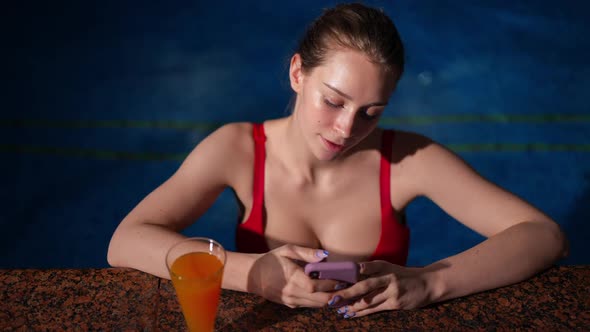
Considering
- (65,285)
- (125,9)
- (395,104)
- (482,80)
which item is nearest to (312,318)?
(65,285)

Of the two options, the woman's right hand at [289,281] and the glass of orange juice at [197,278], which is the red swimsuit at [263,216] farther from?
the glass of orange juice at [197,278]

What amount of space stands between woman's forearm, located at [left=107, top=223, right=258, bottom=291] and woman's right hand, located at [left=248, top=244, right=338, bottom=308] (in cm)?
3

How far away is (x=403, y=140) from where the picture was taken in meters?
Answer: 1.63

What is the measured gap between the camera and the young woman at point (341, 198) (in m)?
1.15

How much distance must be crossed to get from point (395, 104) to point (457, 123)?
0.44 meters

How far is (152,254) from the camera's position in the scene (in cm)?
124

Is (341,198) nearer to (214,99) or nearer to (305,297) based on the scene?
(305,297)

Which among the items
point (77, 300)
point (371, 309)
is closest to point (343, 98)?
point (371, 309)

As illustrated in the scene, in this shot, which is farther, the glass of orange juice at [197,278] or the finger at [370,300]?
the finger at [370,300]

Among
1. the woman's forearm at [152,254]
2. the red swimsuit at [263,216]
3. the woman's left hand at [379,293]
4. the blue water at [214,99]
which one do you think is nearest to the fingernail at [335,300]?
the woman's left hand at [379,293]

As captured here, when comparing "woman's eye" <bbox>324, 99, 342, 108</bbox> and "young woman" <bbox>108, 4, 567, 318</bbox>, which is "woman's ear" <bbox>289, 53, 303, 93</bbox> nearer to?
"young woman" <bbox>108, 4, 567, 318</bbox>

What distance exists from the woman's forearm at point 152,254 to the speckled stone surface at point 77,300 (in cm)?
3

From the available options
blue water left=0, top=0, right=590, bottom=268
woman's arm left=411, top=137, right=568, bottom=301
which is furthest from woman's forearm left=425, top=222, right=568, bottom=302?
blue water left=0, top=0, right=590, bottom=268

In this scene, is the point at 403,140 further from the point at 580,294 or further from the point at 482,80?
the point at 482,80
